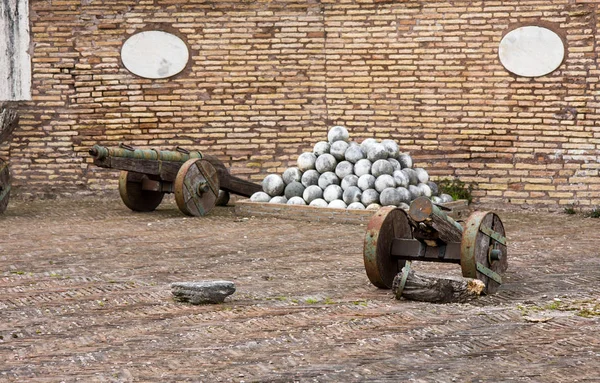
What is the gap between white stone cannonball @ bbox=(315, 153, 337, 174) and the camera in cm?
1188

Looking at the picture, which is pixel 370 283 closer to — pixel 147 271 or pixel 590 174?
pixel 147 271

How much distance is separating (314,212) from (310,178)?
0.52 m

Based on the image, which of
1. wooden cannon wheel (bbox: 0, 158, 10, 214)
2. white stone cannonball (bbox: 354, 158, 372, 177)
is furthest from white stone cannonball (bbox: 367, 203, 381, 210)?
wooden cannon wheel (bbox: 0, 158, 10, 214)

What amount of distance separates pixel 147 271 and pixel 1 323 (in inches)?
81.7

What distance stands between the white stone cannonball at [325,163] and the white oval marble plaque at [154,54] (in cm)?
273

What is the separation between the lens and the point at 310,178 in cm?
1197

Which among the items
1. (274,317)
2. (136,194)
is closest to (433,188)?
(136,194)

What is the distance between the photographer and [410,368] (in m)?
5.13

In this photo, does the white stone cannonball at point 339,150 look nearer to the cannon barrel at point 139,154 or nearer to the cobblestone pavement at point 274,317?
the cannon barrel at point 139,154

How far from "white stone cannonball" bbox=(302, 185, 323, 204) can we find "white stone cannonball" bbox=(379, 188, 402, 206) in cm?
84

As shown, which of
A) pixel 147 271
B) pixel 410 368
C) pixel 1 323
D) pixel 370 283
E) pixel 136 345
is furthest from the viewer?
pixel 147 271

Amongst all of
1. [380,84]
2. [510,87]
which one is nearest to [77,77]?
[380,84]

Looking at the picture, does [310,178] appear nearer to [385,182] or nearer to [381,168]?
[381,168]

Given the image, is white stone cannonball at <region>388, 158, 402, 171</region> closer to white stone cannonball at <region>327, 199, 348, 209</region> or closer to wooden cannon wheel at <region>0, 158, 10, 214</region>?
white stone cannonball at <region>327, 199, 348, 209</region>
